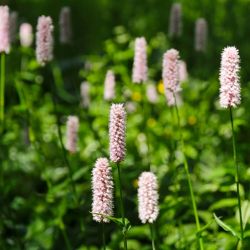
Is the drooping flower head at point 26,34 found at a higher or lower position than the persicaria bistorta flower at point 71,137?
higher

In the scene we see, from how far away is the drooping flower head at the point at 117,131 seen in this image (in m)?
1.79

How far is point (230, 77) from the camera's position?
184 cm

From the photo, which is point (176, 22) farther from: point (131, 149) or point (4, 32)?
point (131, 149)

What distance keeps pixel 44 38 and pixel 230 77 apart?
1031 millimetres

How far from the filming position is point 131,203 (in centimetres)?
348

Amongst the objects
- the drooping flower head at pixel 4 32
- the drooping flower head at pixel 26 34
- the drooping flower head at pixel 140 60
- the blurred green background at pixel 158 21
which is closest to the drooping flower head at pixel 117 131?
the drooping flower head at pixel 140 60

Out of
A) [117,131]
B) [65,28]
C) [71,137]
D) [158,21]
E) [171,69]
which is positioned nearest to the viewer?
[117,131]

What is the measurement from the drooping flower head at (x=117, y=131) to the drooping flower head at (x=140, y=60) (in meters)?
0.88

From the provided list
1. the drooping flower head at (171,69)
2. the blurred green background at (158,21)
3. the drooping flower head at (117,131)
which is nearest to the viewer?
the drooping flower head at (117,131)

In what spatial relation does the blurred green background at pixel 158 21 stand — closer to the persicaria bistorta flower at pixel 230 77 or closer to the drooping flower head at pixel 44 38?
the drooping flower head at pixel 44 38

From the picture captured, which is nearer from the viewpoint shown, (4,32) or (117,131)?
(117,131)

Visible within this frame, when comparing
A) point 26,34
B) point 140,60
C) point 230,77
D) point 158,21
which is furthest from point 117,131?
point 158,21

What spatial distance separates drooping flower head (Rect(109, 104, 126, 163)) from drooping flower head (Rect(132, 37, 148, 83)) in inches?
34.6

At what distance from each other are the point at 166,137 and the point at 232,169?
4.91ft
